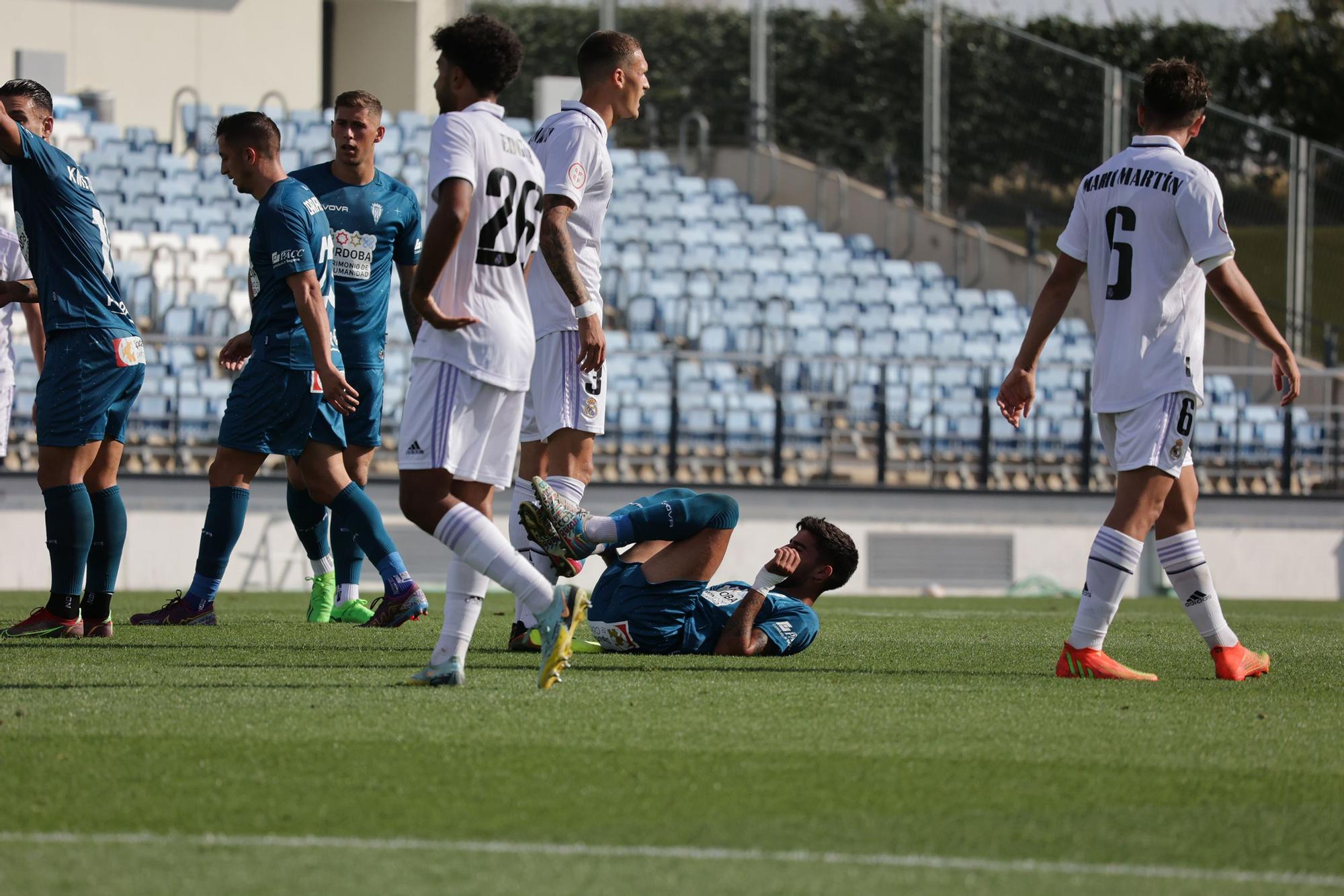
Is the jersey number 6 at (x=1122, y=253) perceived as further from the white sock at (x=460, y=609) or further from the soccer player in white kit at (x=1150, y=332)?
the white sock at (x=460, y=609)

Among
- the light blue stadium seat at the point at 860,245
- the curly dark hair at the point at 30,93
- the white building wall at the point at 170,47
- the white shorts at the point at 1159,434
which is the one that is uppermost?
the white building wall at the point at 170,47

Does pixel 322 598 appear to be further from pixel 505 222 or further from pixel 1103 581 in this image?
pixel 1103 581

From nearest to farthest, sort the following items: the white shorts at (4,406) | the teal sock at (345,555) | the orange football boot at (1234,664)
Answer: the orange football boot at (1234,664)
the white shorts at (4,406)
the teal sock at (345,555)

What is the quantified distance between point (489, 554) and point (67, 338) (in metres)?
2.42

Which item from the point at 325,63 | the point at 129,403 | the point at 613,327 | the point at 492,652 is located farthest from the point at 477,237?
the point at 325,63

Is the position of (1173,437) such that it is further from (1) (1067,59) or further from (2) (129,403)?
(1) (1067,59)

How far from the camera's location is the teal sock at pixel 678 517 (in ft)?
19.4

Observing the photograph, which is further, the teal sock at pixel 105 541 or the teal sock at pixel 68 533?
the teal sock at pixel 105 541

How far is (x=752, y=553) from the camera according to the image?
14.4m

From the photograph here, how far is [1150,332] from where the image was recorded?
586 cm

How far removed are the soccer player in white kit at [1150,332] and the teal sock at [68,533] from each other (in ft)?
11.3

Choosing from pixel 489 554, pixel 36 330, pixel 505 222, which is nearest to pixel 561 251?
pixel 505 222

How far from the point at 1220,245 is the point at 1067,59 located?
18.5 m

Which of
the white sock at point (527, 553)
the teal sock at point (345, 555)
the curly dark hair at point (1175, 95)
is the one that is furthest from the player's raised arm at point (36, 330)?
the curly dark hair at point (1175, 95)
